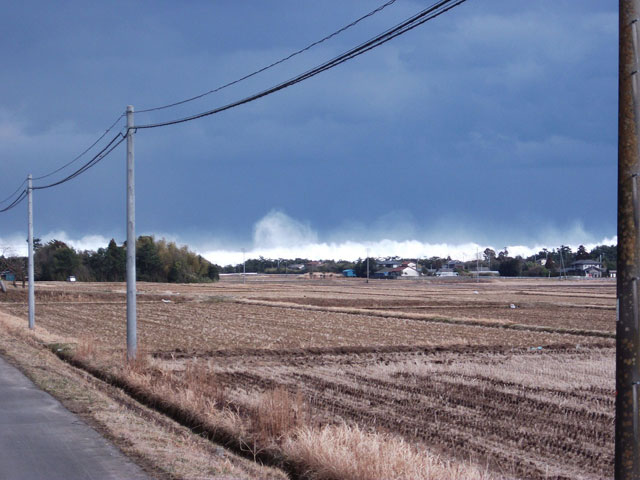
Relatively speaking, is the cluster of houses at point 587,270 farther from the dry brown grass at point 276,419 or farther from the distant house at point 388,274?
the dry brown grass at point 276,419

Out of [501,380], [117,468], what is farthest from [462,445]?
[501,380]

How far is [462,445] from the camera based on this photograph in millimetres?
10914

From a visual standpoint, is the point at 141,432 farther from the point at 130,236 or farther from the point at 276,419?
the point at 130,236

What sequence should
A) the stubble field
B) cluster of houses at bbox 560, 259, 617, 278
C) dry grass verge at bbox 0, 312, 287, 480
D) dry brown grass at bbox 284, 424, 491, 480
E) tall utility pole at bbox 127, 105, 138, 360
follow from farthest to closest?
1. cluster of houses at bbox 560, 259, 617, 278
2. tall utility pole at bbox 127, 105, 138, 360
3. the stubble field
4. dry grass verge at bbox 0, 312, 287, 480
5. dry brown grass at bbox 284, 424, 491, 480

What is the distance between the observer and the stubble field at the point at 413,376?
35.9 feet

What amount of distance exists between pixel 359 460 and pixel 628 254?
4.07 metres

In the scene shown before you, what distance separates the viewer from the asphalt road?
8.59m

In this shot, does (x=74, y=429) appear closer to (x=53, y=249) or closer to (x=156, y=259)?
(x=156, y=259)

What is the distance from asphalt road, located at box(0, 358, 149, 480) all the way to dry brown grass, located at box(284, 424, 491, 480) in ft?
6.50

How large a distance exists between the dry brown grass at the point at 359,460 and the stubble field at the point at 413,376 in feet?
0.35

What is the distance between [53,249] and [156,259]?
857 inches

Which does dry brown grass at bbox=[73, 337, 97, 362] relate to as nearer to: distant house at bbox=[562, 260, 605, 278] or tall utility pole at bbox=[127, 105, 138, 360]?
tall utility pole at bbox=[127, 105, 138, 360]

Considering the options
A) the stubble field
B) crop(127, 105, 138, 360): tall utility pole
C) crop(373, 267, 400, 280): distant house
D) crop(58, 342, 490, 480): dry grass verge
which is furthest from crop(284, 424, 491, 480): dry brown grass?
crop(373, 267, 400, 280): distant house

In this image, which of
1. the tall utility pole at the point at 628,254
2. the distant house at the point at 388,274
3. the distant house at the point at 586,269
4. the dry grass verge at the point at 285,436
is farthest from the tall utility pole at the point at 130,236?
the distant house at the point at 586,269
